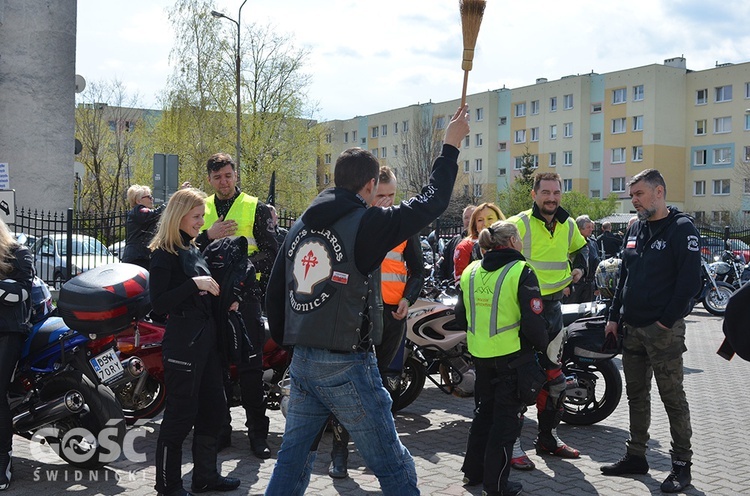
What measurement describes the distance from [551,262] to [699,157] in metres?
63.4

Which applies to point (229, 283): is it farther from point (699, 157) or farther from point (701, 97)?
point (699, 157)

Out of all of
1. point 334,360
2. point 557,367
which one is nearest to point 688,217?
point 557,367

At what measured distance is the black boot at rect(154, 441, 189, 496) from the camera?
4812 mm

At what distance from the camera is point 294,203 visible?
134ft

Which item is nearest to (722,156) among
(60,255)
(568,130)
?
(568,130)

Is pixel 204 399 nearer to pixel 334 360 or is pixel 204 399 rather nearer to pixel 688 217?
pixel 334 360

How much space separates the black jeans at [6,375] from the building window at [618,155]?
6550 centimetres

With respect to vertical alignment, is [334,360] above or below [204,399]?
above

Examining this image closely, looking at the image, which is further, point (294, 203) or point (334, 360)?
point (294, 203)

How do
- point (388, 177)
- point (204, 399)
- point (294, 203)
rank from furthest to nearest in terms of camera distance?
point (294, 203), point (388, 177), point (204, 399)

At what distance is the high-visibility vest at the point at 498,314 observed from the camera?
526cm

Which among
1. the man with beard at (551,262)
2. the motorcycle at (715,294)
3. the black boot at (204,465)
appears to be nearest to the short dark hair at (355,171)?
the black boot at (204,465)

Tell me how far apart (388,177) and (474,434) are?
1.92 metres

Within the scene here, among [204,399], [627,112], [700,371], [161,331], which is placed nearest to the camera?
[204,399]
